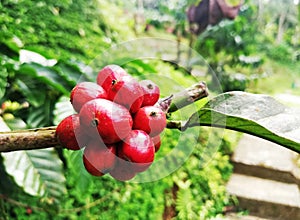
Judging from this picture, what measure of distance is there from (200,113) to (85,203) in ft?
4.85

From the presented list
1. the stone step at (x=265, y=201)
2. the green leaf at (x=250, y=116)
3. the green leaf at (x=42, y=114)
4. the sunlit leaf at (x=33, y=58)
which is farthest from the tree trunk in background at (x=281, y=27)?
the green leaf at (x=250, y=116)

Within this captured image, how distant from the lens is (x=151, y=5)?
8.04 meters

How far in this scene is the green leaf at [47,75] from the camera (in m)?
1.09

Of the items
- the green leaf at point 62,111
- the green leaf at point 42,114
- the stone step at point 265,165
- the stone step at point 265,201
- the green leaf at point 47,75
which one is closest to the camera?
the green leaf at point 47,75

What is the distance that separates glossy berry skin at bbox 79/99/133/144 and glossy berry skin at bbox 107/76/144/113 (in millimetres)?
13

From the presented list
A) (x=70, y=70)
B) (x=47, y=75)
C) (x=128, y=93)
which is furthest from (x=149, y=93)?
(x=70, y=70)

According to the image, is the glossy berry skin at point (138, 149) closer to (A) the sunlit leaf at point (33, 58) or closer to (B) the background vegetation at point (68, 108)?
(B) the background vegetation at point (68, 108)

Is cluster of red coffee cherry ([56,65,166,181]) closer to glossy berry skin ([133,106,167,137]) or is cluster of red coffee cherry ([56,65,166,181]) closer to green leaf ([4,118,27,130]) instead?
glossy berry skin ([133,106,167,137])

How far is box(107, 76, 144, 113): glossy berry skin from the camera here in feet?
1.44

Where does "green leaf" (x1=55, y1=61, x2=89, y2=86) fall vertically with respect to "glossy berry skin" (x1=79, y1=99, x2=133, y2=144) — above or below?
below

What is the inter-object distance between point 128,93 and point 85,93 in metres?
0.06

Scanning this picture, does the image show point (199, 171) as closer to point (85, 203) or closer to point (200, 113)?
point (85, 203)

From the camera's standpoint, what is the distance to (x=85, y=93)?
1.48ft

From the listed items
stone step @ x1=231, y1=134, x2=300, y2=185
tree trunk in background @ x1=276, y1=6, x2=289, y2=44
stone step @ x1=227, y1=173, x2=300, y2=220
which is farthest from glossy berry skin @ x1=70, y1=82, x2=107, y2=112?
tree trunk in background @ x1=276, y1=6, x2=289, y2=44
